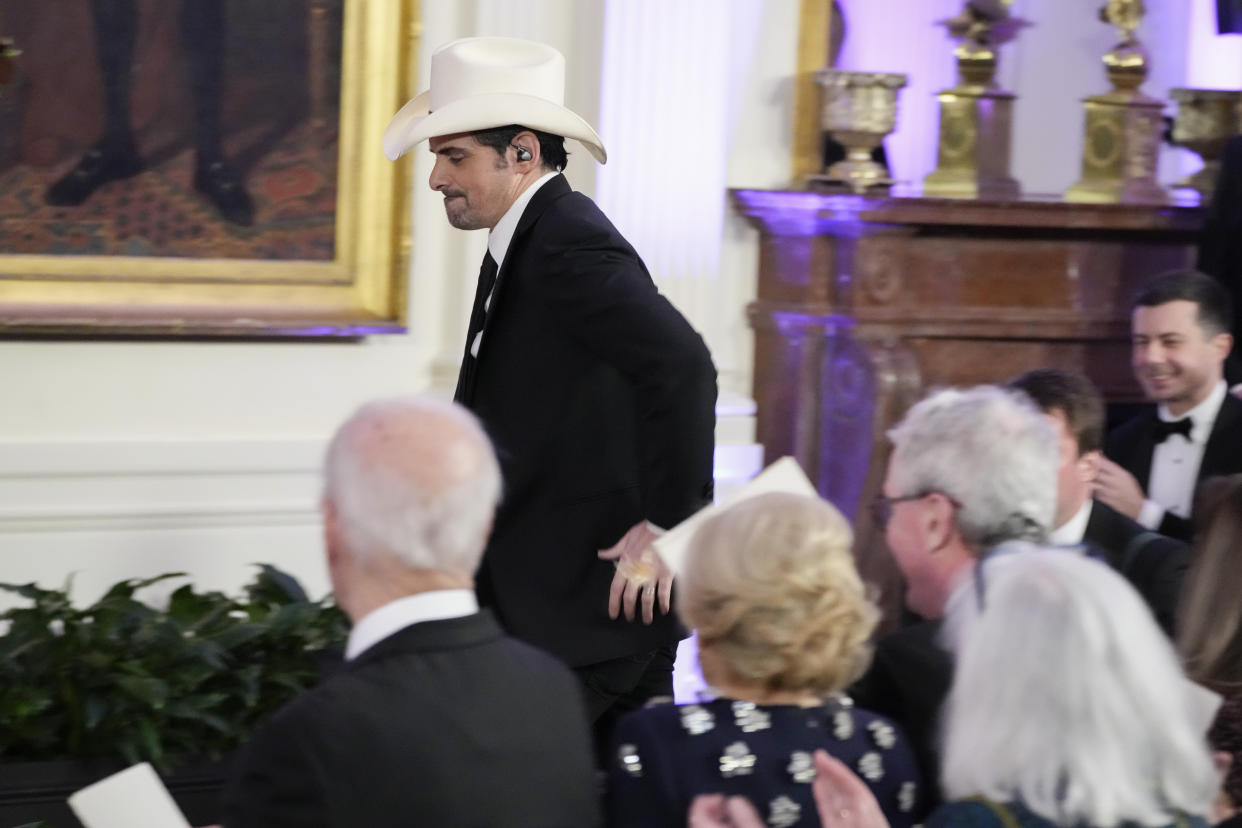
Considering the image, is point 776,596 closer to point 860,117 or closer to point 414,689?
point 414,689

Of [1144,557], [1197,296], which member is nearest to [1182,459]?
[1197,296]

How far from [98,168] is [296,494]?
113 cm

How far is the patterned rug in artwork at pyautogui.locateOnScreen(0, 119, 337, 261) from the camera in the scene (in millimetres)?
4875

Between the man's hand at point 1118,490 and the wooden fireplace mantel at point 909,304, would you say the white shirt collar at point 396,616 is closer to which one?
the man's hand at point 1118,490

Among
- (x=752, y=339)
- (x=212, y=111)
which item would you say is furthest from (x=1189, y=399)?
(x=212, y=111)

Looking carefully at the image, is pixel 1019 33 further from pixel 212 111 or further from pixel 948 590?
pixel 948 590

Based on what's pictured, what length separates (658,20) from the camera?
5.47 meters

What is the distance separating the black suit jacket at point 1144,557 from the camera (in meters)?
3.36

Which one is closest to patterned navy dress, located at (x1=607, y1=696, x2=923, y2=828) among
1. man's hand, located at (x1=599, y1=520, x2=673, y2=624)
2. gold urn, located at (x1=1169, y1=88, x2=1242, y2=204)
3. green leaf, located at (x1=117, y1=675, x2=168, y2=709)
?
man's hand, located at (x1=599, y1=520, x2=673, y2=624)

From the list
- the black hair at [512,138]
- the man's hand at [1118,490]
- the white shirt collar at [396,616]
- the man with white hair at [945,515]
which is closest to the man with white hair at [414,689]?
the white shirt collar at [396,616]

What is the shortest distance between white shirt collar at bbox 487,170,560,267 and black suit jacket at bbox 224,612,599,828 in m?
1.52

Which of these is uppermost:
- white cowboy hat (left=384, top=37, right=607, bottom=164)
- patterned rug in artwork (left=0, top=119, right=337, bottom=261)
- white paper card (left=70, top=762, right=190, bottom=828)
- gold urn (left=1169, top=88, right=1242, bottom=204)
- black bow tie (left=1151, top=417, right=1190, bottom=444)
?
gold urn (left=1169, top=88, right=1242, bottom=204)

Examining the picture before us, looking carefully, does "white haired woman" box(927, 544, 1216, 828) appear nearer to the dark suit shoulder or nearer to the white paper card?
the white paper card

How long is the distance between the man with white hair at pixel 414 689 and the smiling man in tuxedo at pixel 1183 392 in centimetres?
303
